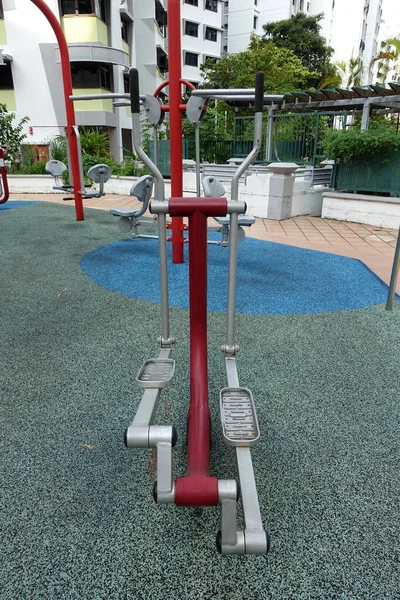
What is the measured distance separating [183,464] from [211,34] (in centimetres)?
3221

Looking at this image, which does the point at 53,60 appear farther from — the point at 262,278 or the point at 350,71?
the point at 350,71

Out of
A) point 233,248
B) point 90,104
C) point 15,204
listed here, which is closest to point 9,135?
point 15,204

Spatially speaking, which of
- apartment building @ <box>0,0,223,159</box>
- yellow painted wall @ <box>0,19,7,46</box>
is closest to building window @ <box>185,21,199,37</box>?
apartment building @ <box>0,0,223,159</box>

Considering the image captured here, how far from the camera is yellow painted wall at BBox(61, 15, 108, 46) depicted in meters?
15.2

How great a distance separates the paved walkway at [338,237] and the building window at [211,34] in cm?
2594

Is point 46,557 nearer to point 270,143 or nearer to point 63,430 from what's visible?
point 63,430

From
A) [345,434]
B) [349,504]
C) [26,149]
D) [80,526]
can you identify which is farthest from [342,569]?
[26,149]

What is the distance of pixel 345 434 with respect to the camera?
71.2 inches

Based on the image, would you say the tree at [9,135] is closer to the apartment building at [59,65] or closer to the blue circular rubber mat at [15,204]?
the blue circular rubber mat at [15,204]

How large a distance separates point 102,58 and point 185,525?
56.7 ft

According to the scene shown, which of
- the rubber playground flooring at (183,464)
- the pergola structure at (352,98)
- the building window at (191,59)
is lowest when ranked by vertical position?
the rubber playground flooring at (183,464)

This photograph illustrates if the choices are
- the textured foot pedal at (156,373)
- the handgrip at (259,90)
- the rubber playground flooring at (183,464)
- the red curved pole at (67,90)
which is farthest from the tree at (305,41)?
the textured foot pedal at (156,373)

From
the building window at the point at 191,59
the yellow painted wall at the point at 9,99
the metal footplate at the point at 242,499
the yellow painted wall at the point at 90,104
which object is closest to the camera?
the metal footplate at the point at 242,499

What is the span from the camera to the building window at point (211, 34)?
91.4 feet
